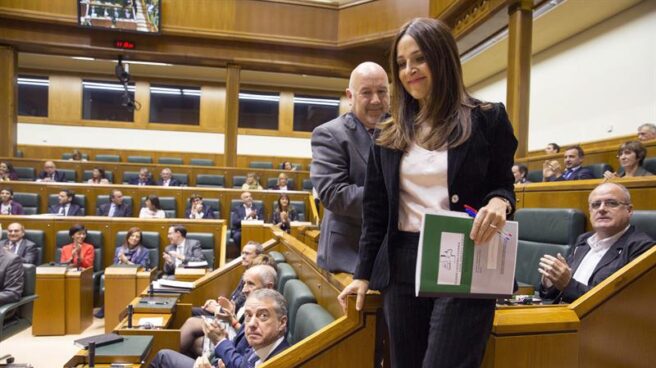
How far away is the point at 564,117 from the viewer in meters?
5.75

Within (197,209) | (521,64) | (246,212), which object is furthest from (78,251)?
(521,64)

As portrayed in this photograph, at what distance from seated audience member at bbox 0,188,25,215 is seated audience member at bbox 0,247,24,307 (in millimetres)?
2177

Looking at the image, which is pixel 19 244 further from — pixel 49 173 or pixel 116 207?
pixel 49 173

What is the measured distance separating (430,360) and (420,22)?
1.70ft

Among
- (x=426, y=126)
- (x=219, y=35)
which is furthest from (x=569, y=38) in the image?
(x=426, y=126)

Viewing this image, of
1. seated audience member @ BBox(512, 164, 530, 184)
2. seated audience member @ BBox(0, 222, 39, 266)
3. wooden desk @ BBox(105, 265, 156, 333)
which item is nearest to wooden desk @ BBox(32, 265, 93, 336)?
wooden desk @ BBox(105, 265, 156, 333)

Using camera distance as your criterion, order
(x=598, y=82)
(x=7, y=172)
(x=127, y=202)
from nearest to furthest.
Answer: (x=127, y=202) → (x=598, y=82) → (x=7, y=172)

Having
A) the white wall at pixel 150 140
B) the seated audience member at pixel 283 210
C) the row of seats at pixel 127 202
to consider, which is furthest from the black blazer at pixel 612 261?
the white wall at pixel 150 140

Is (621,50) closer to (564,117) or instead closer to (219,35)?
(564,117)

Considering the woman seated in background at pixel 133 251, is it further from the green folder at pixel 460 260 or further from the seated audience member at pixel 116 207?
the green folder at pixel 460 260

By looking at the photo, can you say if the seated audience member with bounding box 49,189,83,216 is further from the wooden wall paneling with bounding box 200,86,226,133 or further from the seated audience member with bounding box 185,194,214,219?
the wooden wall paneling with bounding box 200,86,226,133

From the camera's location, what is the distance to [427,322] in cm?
78

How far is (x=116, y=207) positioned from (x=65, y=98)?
5.03 meters

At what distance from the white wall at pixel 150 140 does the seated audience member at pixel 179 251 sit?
543cm
